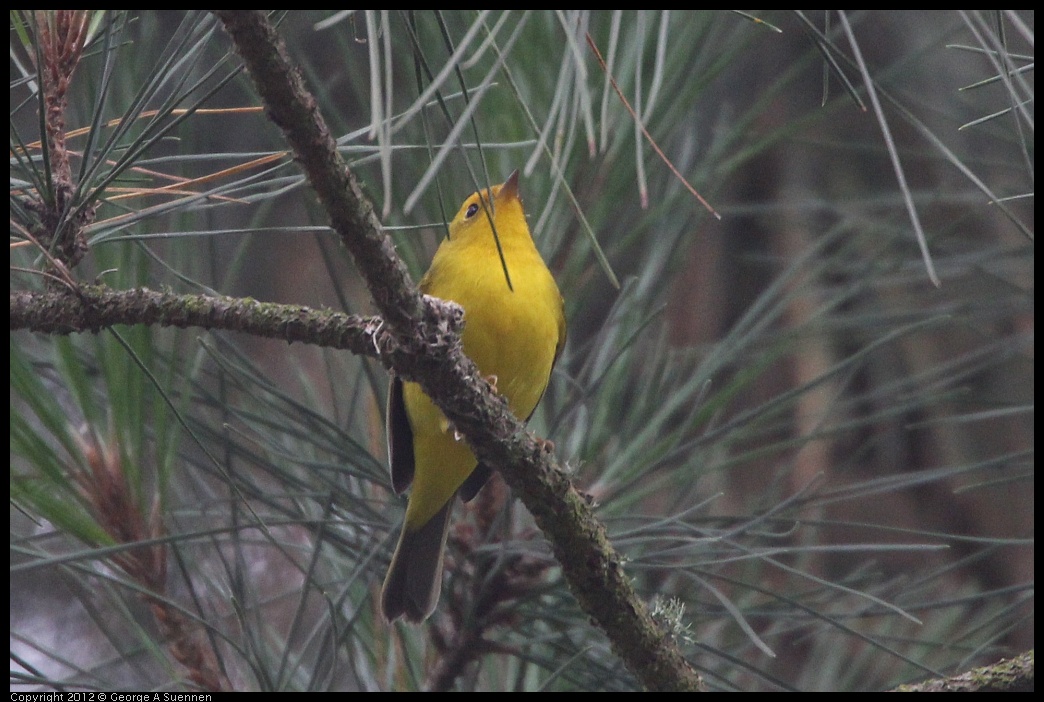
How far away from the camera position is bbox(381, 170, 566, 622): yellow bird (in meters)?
2.37

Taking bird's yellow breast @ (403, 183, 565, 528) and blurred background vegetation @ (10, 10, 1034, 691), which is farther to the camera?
bird's yellow breast @ (403, 183, 565, 528)

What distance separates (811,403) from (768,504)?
1396 millimetres

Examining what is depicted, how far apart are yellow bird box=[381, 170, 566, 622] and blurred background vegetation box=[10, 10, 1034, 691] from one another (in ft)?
0.23

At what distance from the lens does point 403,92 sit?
287cm

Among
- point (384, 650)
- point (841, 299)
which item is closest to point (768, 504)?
point (841, 299)

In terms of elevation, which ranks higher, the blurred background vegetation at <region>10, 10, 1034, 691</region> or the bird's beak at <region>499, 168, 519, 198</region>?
the bird's beak at <region>499, 168, 519, 198</region>

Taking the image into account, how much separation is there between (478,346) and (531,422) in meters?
0.24

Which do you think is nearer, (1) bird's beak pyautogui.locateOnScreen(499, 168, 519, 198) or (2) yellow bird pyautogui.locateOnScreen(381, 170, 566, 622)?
(2) yellow bird pyautogui.locateOnScreen(381, 170, 566, 622)

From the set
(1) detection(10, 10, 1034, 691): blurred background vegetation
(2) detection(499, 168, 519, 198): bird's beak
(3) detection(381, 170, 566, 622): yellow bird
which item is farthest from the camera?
(2) detection(499, 168, 519, 198): bird's beak

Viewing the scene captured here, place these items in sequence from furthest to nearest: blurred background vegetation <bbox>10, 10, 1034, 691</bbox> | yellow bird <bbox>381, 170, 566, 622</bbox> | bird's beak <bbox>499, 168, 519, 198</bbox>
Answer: bird's beak <bbox>499, 168, 519, 198</bbox> < yellow bird <bbox>381, 170, 566, 622</bbox> < blurred background vegetation <bbox>10, 10, 1034, 691</bbox>

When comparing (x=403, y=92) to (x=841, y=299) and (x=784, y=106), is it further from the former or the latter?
(x=784, y=106)

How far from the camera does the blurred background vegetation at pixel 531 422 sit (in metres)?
1.53

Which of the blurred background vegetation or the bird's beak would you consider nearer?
the blurred background vegetation

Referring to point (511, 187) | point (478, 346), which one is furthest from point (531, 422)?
point (511, 187)
